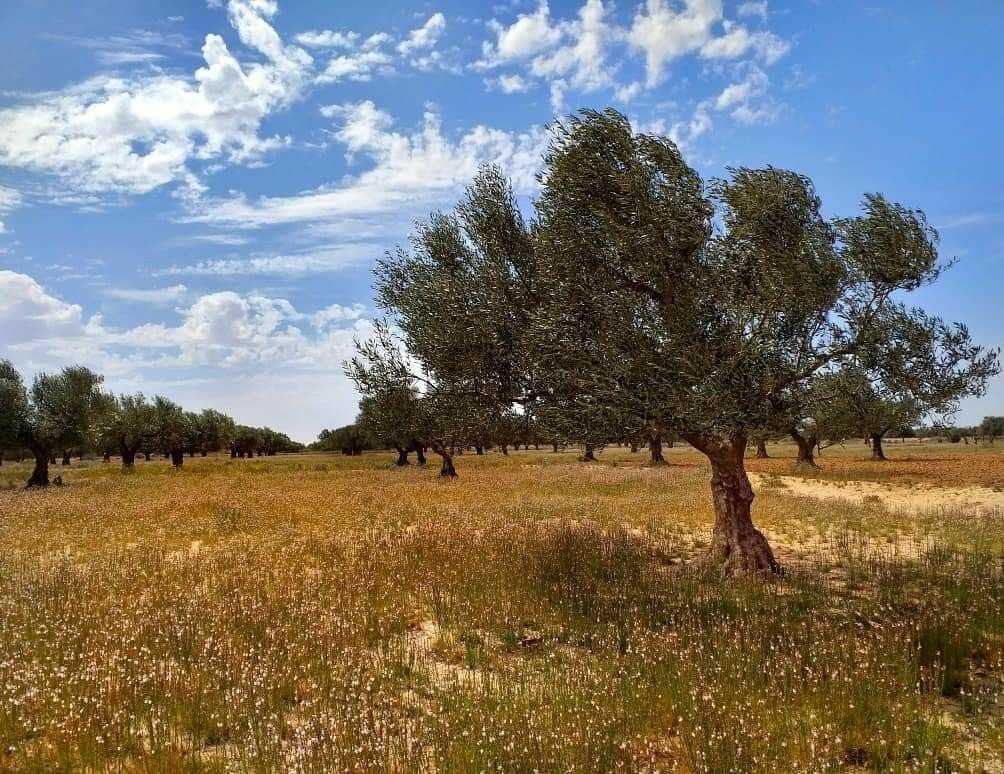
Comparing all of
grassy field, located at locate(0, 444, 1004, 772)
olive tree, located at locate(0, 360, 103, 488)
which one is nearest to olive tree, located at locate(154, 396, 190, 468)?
olive tree, located at locate(0, 360, 103, 488)

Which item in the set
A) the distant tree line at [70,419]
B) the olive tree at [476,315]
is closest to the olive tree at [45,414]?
the distant tree line at [70,419]

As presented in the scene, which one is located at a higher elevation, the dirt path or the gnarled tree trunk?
the gnarled tree trunk

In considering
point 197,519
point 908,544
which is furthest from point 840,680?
point 197,519

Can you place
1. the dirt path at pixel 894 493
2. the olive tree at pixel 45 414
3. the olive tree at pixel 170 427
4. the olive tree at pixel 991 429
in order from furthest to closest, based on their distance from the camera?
1. the olive tree at pixel 991 429
2. the olive tree at pixel 170 427
3. the olive tree at pixel 45 414
4. the dirt path at pixel 894 493

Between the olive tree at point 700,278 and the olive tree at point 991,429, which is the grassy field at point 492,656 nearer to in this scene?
the olive tree at point 700,278

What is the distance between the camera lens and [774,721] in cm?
687

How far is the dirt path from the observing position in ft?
102

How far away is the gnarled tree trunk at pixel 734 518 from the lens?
14945 millimetres

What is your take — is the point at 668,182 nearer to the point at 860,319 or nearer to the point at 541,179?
the point at 541,179

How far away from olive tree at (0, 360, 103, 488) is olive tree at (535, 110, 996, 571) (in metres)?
51.1

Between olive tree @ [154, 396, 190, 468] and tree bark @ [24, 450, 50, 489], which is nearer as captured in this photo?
tree bark @ [24, 450, 50, 489]

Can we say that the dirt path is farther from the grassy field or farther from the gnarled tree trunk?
the gnarled tree trunk

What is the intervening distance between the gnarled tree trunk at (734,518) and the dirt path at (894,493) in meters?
18.7

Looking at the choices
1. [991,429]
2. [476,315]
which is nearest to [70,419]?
[476,315]
